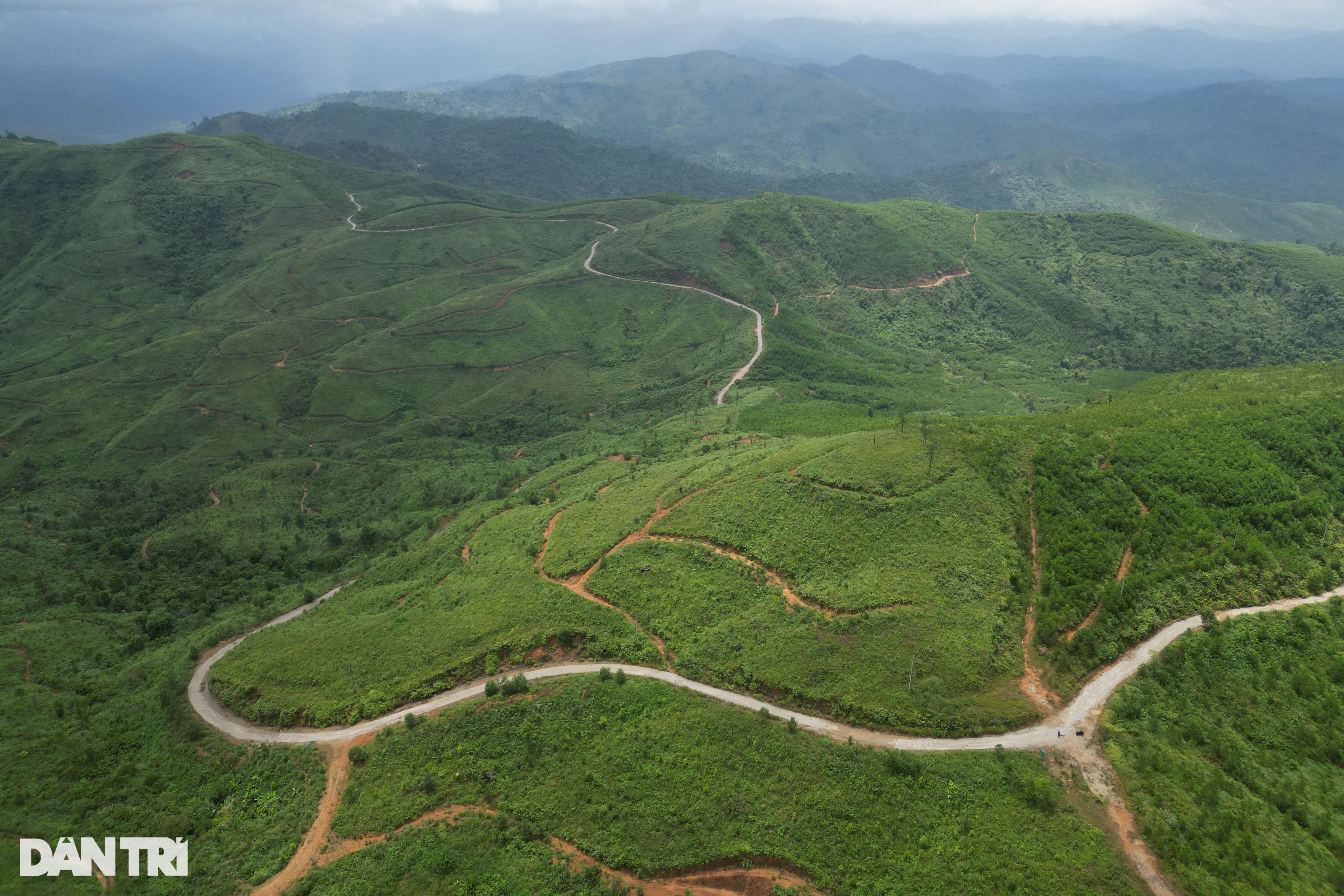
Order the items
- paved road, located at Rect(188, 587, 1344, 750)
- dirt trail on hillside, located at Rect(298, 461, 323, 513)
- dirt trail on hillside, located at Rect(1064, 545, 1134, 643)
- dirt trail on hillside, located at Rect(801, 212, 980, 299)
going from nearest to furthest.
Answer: paved road, located at Rect(188, 587, 1344, 750), dirt trail on hillside, located at Rect(1064, 545, 1134, 643), dirt trail on hillside, located at Rect(298, 461, 323, 513), dirt trail on hillside, located at Rect(801, 212, 980, 299)

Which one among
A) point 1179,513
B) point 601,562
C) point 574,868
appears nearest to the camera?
point 574,868

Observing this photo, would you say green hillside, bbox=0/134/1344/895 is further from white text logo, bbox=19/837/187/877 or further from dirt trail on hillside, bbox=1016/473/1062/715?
white text logo, bbox=19/837/187/877

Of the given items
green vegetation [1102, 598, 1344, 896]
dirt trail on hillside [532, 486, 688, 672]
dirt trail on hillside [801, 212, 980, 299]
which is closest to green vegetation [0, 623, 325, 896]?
dirt trail on hillside [532, 486, 688, 672]

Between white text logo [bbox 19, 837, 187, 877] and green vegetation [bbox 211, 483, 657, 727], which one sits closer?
white text logo [bbox 19, 837, 187, 877]

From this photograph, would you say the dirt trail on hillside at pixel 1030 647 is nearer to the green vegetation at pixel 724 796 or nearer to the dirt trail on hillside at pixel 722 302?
the green vegetation at pixel 724 796

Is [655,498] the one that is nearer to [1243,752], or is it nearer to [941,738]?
[941,738]

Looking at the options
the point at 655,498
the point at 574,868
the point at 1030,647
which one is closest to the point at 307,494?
the point at 655,498
